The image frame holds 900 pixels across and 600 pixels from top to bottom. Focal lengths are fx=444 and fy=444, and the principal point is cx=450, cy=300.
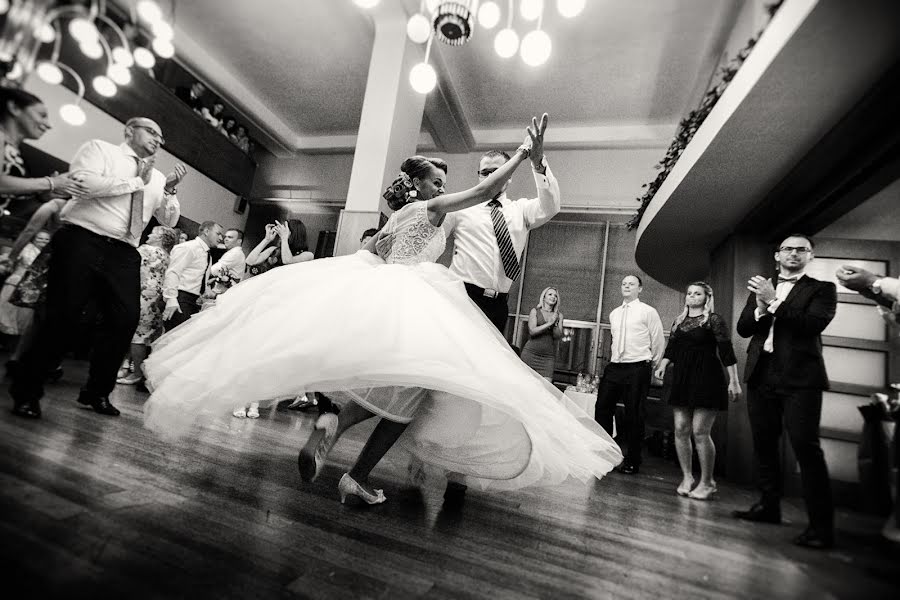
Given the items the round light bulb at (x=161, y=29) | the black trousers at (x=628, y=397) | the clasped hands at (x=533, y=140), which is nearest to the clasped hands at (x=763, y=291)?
the clasped hands at (x=533, y=140)

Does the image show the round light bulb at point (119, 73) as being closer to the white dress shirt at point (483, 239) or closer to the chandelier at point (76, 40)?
the chandelier at point (76, 40)

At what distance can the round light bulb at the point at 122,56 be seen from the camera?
0.97 m

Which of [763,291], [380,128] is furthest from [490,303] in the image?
[380,128]

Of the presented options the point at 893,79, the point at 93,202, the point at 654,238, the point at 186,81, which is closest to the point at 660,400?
the point at 654,238

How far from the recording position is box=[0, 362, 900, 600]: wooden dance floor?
2.86 feet

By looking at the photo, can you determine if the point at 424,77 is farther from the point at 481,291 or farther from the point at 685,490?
the point at 685,490

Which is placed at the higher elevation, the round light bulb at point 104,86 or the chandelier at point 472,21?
the chandelier at point 472,21

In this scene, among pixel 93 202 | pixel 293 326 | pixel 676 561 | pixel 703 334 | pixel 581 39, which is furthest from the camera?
pixel 581 39

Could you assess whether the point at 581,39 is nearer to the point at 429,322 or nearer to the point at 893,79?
the point at 893,79

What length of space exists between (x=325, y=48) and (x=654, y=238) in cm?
442

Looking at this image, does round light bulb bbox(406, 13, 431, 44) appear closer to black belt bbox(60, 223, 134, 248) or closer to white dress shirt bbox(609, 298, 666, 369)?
black belt bbox(60, 223, 134, 248)

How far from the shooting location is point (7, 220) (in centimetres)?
115

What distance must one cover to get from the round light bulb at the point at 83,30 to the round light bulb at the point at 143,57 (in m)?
0.20

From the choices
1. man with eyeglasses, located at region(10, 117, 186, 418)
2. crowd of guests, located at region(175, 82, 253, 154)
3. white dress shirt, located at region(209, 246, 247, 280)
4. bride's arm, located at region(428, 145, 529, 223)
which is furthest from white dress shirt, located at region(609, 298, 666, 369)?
crowd of guests, located at region(175, 82, 253, 154)
